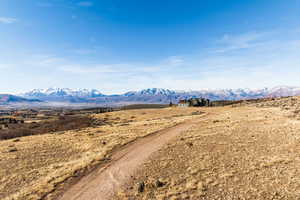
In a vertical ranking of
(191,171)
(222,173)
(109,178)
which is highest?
(222,173)

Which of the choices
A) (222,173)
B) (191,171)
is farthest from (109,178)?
(222,173)

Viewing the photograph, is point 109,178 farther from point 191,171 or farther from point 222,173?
point 222,173

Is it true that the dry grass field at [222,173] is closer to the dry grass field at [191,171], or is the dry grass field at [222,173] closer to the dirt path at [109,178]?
the dry grass field at [191,171]

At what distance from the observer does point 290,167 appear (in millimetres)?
10984

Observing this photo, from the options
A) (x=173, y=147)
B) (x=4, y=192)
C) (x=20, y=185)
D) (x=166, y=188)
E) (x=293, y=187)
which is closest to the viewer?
(x=293, y=187)

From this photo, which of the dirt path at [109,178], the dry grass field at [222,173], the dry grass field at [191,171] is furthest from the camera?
the dirt path at [109,178]

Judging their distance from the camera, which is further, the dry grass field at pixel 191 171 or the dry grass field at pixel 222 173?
the dry grass field at pixel 191 171

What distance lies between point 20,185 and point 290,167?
18271 millimetres

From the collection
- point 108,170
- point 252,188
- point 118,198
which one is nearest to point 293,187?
point 252,188

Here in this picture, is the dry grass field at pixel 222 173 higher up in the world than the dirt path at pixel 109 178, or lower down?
higher up

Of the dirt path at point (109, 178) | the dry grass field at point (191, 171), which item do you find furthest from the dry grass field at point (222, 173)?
the dirt path at point (109, 178)

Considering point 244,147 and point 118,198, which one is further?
point 244,147

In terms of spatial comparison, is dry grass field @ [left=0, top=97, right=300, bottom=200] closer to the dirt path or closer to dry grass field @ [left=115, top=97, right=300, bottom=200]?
dry grass field @ [left=115, top=97, right=300, bottom=200]

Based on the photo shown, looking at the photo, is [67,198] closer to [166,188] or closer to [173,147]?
[166,188]
